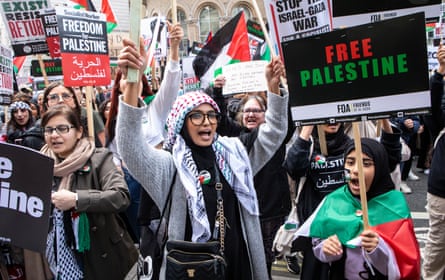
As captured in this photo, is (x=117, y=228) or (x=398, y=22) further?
(x=117, y=228)

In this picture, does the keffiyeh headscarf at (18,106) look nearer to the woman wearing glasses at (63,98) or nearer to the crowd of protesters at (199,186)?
the woman wearing glasses at (63,98)

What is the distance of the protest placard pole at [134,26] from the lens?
213 cm

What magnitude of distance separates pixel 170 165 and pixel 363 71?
1.23 m

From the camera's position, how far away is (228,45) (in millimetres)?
6781

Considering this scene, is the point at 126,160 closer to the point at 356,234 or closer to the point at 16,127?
the point at 356,234

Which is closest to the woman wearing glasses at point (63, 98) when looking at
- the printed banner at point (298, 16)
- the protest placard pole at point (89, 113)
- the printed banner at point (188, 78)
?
the protest placard pole at point (89, 113)

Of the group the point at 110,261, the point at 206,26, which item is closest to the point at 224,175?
the point at 110,261

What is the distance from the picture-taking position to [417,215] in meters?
6.13

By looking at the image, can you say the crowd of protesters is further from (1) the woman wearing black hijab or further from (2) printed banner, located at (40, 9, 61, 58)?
(2) printed banner, located at (40, 9, 61, 58)

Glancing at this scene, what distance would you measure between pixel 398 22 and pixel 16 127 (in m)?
5.15

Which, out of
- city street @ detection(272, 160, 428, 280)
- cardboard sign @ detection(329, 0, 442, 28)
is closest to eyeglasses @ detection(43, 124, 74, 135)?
cardboard sign @ detection(329, 0, 442, 28)

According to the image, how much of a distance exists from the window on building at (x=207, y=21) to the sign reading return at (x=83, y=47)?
108 ft

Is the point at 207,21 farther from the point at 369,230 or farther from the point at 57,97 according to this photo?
the point at 369,230

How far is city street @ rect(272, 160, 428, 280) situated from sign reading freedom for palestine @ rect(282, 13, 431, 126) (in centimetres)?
249
